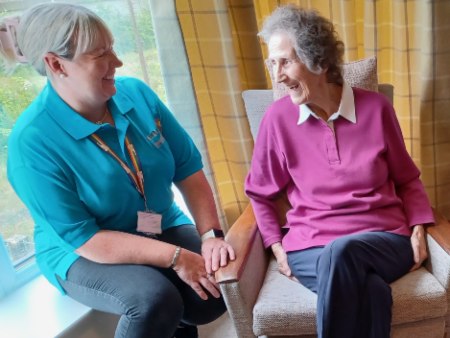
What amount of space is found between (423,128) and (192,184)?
0.96m

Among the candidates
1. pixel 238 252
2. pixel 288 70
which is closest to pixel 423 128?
pixel 288 70

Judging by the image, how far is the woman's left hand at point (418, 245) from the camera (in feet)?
4.63

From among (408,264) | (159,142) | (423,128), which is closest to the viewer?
(408,264)

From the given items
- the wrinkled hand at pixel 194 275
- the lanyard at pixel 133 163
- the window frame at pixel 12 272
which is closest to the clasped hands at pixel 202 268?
the wrinkled hand at pixel 194 275

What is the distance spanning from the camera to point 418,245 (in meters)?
1.42

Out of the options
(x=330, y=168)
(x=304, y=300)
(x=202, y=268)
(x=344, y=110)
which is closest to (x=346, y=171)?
(x=330, y=168)

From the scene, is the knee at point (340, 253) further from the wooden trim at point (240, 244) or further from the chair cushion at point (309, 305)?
the wooden trim at point (240, 244)

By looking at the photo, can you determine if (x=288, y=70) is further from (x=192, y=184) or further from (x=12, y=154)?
(x=12, y=154)

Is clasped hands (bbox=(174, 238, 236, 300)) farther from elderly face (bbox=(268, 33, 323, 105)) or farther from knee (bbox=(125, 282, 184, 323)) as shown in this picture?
elderly face (bbox=(268, 33, 323, 105))

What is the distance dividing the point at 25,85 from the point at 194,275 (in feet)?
3.16

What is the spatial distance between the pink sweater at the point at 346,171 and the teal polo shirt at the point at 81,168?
393 millimetres

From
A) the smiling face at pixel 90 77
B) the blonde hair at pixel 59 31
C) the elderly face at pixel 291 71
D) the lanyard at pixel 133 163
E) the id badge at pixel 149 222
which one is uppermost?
the blonde hair at pixel 59 31

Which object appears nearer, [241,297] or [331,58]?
[241,297]

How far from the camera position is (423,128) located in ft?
6.00
